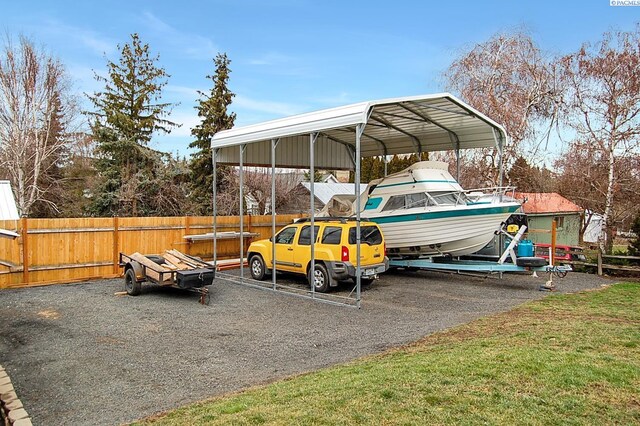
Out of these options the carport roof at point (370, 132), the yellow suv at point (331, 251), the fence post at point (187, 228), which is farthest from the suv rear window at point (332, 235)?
the fence post at point (187, 228)

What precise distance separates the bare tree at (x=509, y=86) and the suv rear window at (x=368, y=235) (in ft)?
39.2

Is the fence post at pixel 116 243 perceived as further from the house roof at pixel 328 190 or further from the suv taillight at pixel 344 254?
the house roof at pixel 328 190

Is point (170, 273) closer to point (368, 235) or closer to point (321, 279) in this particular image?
point (321, 279)

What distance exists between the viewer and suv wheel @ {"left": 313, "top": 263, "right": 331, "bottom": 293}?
11.4 metres

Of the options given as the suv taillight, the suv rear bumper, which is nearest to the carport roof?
the suv taillight

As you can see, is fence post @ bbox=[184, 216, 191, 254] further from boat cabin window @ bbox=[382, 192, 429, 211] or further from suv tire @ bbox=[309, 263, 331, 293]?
boat cabin window @ bbox=[382, 192, 429, 211]

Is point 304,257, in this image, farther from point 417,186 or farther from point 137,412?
point 137,412

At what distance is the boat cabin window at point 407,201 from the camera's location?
44.5ft

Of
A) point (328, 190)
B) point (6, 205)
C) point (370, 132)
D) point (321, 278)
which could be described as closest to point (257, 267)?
point (321, 278)

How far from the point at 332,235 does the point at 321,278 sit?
3.79 ft

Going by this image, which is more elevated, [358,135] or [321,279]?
[358,135]

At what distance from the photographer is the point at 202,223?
15930 millimetres

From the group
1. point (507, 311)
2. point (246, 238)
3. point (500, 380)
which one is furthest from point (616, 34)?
point (500, 380)

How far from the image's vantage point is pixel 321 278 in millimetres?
11633
